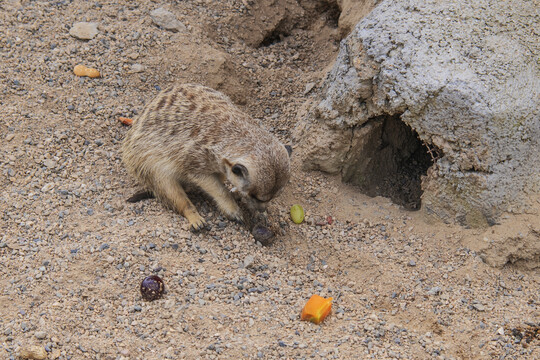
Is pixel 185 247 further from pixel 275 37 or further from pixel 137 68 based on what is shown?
pixel 275 37

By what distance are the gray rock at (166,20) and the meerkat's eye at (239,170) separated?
197 cm

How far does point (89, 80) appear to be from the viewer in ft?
15.0

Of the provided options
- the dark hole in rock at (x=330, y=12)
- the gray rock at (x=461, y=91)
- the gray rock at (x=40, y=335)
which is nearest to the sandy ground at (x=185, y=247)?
the gray rock at (x=40, y=335)

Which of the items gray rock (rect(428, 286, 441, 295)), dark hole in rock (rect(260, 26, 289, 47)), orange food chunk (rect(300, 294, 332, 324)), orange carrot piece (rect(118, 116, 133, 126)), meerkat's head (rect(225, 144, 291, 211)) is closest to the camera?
orange food chunk (rect(300, 294, 332, 324))

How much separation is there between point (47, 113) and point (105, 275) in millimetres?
1695

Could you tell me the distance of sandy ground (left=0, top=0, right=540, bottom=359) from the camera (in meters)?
2.91

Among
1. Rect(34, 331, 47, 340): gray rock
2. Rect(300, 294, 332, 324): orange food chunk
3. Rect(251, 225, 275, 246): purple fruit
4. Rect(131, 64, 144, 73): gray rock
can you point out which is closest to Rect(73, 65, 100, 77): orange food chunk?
Rect(131, 64, 144, 73): gray rock

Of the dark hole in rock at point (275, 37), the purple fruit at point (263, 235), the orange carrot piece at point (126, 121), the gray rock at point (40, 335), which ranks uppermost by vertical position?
the dark hole in rock at point (275, 37)

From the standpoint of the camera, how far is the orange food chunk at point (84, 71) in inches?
Answer: 180

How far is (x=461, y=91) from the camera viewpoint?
10.8 ft

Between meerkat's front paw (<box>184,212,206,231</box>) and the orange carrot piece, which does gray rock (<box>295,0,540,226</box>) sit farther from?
the orange carrot piece

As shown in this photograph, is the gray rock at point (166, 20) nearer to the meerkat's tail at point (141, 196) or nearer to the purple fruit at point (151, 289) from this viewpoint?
the meerkat's tail at point (141, 196)

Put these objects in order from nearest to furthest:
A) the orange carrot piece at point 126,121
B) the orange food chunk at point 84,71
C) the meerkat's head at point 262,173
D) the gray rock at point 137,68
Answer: the meerkat's head at point 262,173 < the orange carrot piece at point 126,121 < the orange food chunk at point 84,71 < the gray rock at point 137,68

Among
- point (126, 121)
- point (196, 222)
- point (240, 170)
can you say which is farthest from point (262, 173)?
point (126, 121)
